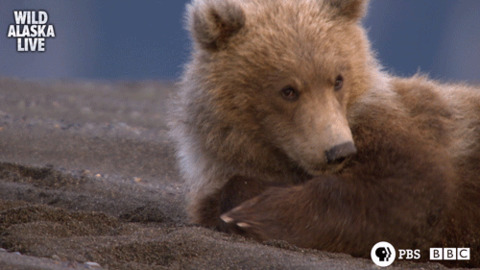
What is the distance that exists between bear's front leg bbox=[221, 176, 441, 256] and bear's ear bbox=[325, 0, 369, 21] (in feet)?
3.86

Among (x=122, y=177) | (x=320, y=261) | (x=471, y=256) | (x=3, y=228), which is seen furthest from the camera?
(x=122, y=177)

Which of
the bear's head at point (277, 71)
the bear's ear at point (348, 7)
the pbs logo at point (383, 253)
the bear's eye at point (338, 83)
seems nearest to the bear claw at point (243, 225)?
the bear's head at point (277, 71)

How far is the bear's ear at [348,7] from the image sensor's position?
4.65 meters

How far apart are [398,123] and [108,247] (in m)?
1.83

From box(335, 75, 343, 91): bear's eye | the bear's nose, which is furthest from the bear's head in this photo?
the bear's nose

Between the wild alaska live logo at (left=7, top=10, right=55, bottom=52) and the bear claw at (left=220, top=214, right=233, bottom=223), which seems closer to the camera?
the bear claw at (left=220, top=214, right=233, bottom=223)

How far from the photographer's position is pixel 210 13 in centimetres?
446

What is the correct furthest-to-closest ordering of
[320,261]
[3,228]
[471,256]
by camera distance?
[471,256]
[3,228]
[320,261]

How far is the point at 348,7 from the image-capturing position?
184 inches

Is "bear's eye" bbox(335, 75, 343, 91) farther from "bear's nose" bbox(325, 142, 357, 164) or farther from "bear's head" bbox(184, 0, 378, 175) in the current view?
"bear's nose" bbox(325, 142, 357, 164)

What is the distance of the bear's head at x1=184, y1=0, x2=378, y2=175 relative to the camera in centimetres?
426

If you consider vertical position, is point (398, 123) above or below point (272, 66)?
below

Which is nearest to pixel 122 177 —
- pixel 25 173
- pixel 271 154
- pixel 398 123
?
pixel 25 173

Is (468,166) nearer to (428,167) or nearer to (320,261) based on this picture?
(428,167)
